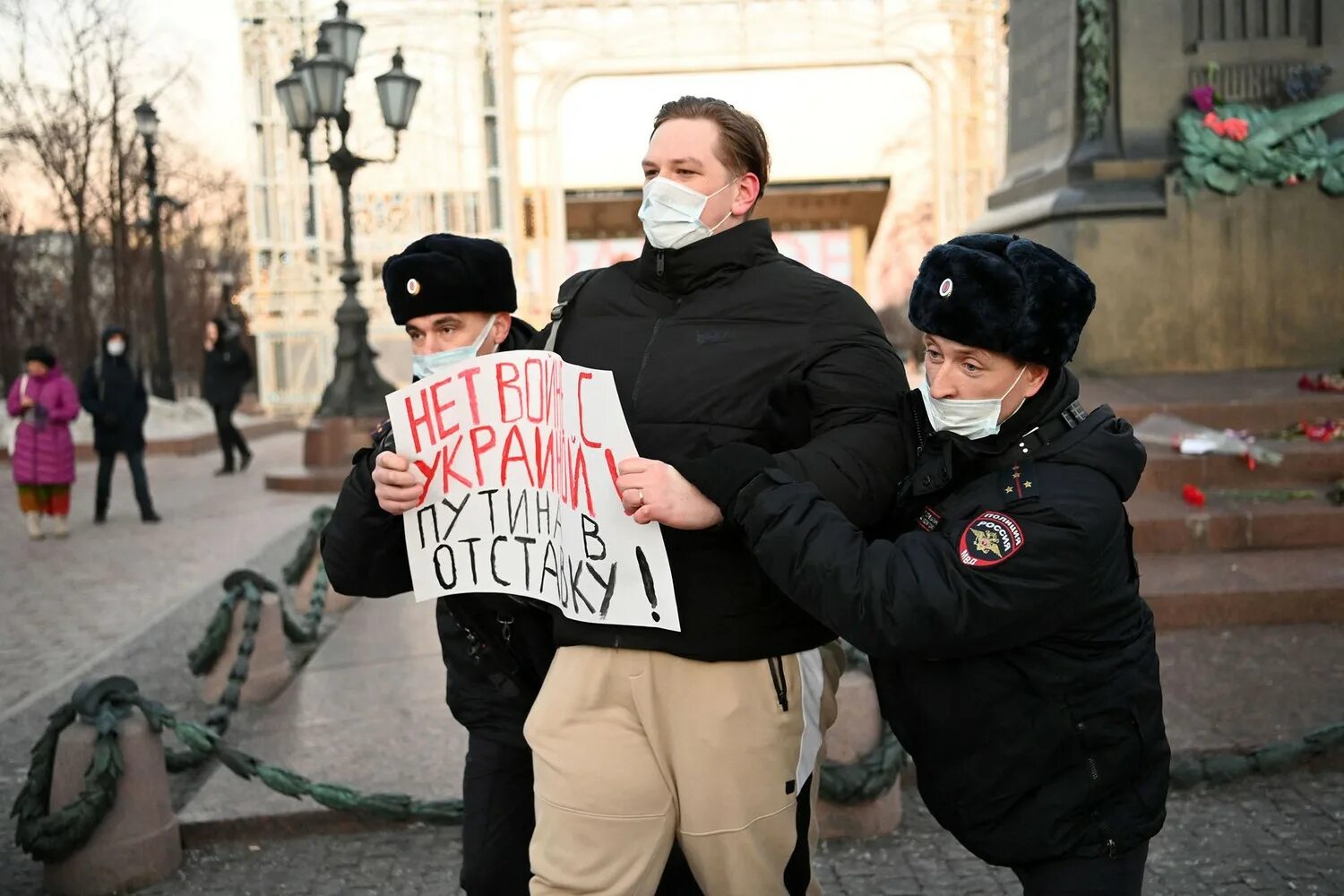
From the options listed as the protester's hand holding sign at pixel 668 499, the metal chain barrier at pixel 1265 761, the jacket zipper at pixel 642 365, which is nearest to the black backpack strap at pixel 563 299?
the jacket zipper at pixel 642 365

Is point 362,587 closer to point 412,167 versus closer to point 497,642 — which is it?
point 497,642

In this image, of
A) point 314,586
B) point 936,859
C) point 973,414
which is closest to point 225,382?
point 314,586

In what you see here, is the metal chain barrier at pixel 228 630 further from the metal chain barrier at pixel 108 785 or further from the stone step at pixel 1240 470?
the stone step at pixel 1240 470

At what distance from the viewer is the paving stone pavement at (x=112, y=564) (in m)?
7.59

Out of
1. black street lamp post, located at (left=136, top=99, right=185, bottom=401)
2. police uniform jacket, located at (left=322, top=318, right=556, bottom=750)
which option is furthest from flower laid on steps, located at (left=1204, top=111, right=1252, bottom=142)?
black street lamp post, located at (left=136, top=99, right=185, bottom=401)

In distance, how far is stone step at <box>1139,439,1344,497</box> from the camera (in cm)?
662

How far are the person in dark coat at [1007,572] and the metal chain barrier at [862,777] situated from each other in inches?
71.8

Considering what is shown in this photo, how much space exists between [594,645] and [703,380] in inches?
20.5

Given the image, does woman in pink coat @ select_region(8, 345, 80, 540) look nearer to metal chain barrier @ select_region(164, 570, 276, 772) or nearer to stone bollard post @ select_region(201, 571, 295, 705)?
stone bollard post @ select_region(201, 571, 295, 705)

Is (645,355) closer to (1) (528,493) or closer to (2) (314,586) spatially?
(1) (528,493)

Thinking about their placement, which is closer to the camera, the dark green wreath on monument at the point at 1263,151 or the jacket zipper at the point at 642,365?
the jacket zipper at the point at 642,365

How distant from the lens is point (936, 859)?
4.02 meters

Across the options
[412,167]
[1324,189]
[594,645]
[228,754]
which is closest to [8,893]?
[228,754]

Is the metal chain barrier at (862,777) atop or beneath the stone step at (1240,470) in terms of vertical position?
beneath
